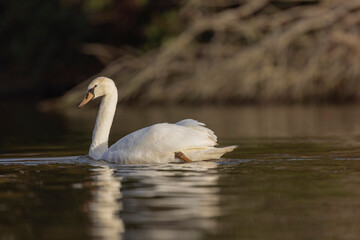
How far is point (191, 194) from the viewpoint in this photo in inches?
256

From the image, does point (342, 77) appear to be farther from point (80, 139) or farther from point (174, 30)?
point (80, 139)

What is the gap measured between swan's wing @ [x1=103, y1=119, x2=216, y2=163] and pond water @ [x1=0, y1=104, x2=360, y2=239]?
163 millimetres

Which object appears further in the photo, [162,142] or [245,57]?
[245,57]

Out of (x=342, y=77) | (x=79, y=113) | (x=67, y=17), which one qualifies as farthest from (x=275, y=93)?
(x=67, y=17)

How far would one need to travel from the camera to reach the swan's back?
852 centimetres

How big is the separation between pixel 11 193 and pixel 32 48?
989 inches

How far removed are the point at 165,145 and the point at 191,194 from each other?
6.87 ft

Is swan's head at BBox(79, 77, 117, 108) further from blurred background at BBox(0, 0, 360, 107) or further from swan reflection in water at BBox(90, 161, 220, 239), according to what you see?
blurred background at BBox(0, 0, 360, 107)

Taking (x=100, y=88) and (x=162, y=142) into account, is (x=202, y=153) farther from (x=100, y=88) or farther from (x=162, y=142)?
(x=100, y=88)

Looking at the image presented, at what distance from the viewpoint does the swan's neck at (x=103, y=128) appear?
31.2 ft

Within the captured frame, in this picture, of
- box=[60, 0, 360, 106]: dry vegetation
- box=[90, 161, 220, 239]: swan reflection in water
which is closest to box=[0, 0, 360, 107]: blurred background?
box=[60, 0, 360, 106]: dry vegetation

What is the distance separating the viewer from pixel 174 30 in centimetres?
2823

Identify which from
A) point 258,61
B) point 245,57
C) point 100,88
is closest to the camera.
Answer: point 100,88

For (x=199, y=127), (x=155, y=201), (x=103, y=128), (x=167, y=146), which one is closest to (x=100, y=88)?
(x=103, y=128)
